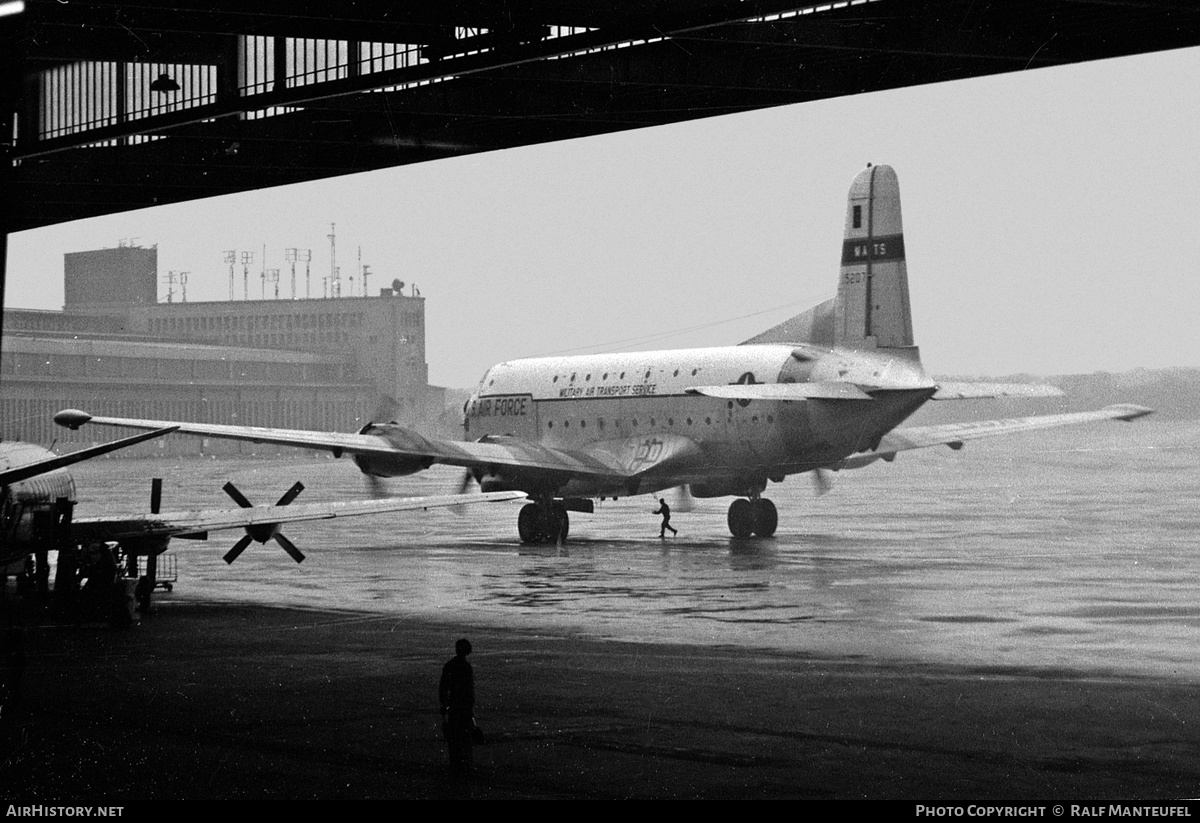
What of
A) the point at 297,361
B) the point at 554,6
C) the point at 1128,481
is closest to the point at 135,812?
the point at 554,6

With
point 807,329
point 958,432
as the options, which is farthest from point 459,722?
point 958,432

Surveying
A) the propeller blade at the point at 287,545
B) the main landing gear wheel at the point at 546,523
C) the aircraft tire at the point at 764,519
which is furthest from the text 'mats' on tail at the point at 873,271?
the propeller blade at the point at 287,545

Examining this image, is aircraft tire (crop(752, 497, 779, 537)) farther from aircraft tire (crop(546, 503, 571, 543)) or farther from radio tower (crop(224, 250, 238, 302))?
radio tower (crop(224, 250, 238, 302))

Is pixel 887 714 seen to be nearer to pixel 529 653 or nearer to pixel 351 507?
pixel 529 653

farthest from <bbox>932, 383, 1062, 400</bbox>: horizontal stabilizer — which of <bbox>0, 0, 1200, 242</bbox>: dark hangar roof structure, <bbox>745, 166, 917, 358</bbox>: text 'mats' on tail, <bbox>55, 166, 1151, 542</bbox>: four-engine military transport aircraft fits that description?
<bbox>0, 0, 1200, 242</bbox>: dark hangar roof structure

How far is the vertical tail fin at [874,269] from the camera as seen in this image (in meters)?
45.3

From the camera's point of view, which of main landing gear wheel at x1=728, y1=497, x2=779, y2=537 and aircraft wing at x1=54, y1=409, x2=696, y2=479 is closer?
aircraft wing at x1=54, y1=409, x2=696, y2=479

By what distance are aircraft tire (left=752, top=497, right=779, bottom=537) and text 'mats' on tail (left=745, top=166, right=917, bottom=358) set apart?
21.8 feet

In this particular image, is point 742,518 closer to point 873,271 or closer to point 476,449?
point 476,449

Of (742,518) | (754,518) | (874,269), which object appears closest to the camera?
(874,269)

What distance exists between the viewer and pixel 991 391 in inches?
1699

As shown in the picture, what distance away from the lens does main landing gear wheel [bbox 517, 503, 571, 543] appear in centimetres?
4919

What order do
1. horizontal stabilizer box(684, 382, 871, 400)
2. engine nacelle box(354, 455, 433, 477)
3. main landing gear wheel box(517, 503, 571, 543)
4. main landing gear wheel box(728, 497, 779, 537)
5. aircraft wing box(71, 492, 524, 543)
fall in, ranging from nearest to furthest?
aircraft wing box(71, 492, 524, 543)
horizontal stabilizer box(684, 382, 871, 400)
engine nacelle box(354, 455, 433, 477)
main landing gear wheel box(517, 503, 571, 543)
main landing gear wheel box(728, 497, 779, 537)

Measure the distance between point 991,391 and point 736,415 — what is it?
822cm
